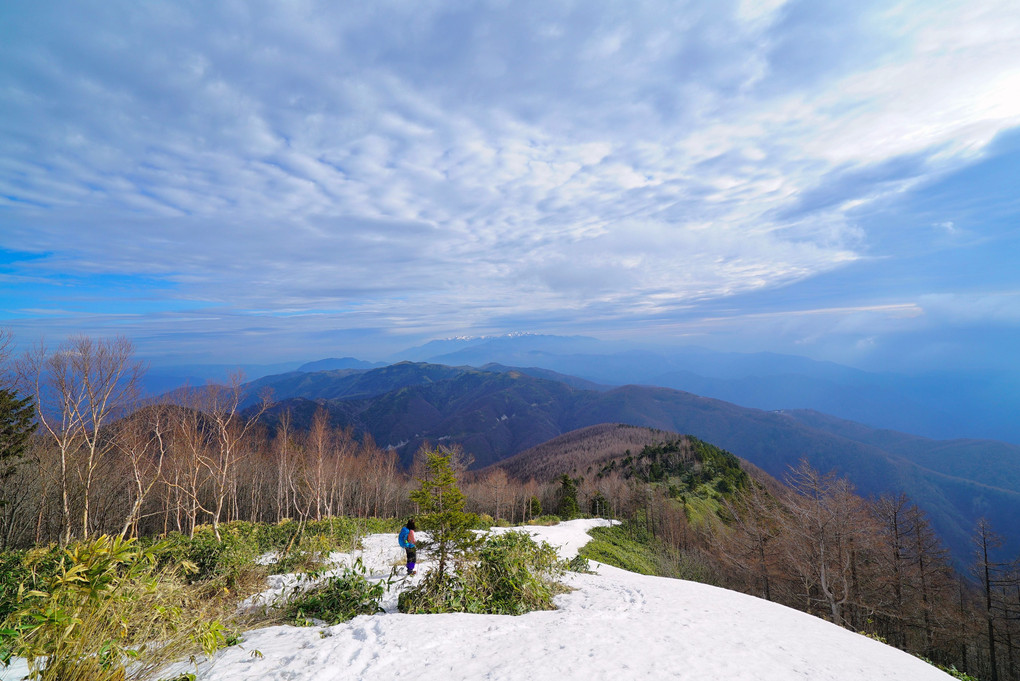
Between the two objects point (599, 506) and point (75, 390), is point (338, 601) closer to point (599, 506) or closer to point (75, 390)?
point (75, 390)

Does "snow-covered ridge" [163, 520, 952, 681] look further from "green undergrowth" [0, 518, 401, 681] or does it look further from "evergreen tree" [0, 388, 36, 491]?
"evergreen tree" [0, 388, 36, 491]

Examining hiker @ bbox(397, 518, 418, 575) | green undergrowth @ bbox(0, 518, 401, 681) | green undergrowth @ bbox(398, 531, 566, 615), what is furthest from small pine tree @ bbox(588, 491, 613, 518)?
green undergrowth @ bbox(0, 518, 401, 681)

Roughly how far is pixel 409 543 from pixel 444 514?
2310 mm

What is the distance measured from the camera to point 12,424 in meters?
17.2

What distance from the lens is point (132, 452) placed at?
20484 mm

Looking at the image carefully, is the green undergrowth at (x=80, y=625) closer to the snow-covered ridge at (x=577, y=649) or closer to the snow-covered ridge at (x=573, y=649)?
the snow-covered ridge at (x=573, y=649)

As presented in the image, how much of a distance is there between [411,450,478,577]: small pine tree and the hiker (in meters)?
1.34

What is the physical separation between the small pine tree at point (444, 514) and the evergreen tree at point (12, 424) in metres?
20.0

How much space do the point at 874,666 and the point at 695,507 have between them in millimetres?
53779

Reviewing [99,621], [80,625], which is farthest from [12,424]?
[80,625]

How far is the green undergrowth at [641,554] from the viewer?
25.5 metres

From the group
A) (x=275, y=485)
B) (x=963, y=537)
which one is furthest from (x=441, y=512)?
(x=963, y=537)

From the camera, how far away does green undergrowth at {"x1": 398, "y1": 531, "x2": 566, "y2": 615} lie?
336 inches

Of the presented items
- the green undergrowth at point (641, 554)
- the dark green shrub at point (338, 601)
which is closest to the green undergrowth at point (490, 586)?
the dark green shrub at point (338, 601)
